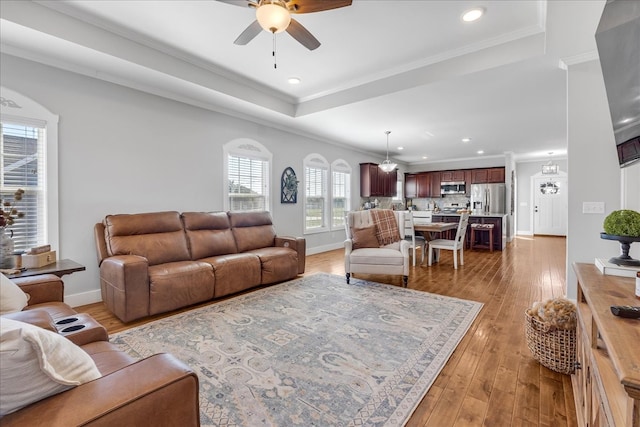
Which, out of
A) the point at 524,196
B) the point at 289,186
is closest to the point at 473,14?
the point at 289,186

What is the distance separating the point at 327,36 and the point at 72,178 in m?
3.17

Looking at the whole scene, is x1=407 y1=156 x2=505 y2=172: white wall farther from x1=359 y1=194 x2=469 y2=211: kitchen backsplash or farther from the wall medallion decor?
the wall medallion decor

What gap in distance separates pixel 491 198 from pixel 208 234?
773cm

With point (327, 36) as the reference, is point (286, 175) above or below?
below

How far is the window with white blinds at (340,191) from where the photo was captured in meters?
7.11

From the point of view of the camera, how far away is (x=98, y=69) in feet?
10.8

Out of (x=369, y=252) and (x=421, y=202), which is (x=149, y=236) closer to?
(x=369, y=252)

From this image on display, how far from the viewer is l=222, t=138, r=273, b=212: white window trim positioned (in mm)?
4754

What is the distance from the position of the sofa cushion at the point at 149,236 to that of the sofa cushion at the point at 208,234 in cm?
10

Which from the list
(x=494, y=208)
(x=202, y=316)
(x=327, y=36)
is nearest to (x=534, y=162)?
(x=494, y=208)

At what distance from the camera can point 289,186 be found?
5836 millimetres

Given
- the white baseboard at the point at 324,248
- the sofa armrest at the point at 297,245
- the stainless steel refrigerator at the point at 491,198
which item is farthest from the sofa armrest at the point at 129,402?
the stainless steel refrigerator at the point at 491,198

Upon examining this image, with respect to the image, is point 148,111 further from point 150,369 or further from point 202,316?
point 150,369

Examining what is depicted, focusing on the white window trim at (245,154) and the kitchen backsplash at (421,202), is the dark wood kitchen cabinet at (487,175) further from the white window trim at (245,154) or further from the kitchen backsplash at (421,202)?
the white window trim at (245,154)
